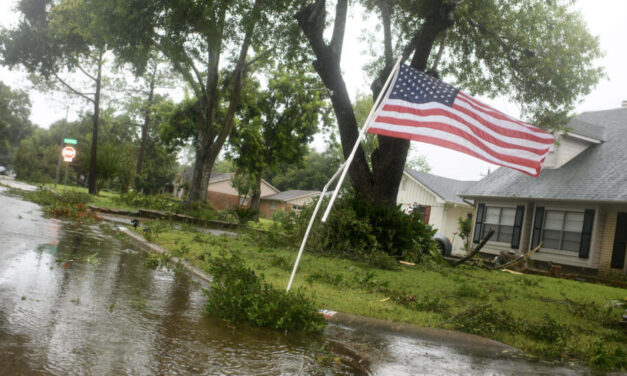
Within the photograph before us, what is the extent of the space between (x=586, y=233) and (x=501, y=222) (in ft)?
16.0

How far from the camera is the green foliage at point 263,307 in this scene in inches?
180

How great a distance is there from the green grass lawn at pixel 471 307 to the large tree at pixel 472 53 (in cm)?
434

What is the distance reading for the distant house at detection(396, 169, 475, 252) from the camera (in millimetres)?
31422

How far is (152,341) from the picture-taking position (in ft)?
12.3

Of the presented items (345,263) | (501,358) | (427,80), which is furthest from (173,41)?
(501,358)

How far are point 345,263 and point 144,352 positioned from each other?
25.7ft

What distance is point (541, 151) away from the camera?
25.6 feet

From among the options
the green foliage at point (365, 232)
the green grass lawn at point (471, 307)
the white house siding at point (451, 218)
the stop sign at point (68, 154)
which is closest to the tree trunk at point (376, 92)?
the green foliage at point (365, 232)

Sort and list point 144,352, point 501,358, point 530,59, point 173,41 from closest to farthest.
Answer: point 144,352 → point 501,358 → point 173,41 → point 530,59

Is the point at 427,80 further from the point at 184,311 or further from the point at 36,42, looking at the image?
the point at 36,42

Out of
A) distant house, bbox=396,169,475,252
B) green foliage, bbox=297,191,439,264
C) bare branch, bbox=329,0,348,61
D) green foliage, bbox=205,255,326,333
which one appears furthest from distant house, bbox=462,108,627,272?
green foliage, bbox=205,255,326,333

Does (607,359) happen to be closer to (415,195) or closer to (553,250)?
(553,250)

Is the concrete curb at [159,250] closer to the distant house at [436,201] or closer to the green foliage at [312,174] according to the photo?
the distant house at [436,201]

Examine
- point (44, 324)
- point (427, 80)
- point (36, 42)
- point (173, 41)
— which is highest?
point (36, 42)
